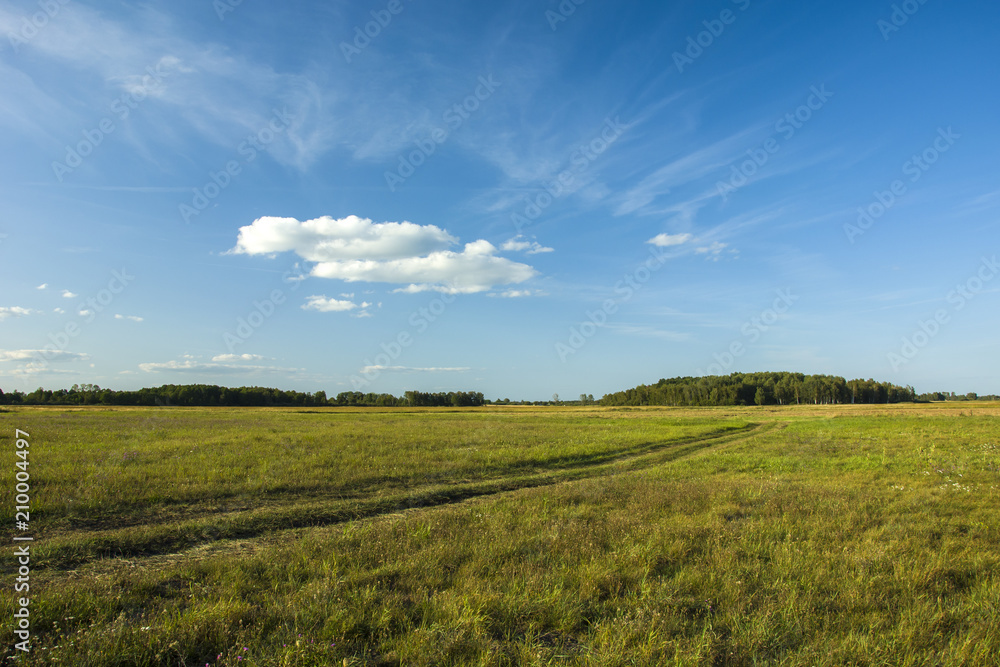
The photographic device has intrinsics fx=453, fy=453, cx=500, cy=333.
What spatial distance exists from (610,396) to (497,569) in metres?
200

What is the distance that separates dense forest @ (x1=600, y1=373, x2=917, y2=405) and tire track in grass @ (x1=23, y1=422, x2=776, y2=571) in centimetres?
16029

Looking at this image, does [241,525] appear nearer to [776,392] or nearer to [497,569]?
[497,569]

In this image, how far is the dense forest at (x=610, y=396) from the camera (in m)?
114

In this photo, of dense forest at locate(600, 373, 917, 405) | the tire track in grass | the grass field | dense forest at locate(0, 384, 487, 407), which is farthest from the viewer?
dense forest at locate(600, 373, 917, 405)

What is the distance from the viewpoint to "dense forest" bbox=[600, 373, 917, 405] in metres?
158

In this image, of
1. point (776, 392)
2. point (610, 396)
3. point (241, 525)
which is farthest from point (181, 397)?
point (776, 392)

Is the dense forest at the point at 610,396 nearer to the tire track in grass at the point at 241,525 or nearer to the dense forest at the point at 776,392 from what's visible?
the dense forest at the point at 776,392

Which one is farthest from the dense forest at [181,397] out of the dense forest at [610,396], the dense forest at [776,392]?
the dense forest at [776,392]

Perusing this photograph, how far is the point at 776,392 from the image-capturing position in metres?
160

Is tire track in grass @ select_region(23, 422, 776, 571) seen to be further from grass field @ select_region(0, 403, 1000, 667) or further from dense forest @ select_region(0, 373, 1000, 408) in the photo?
dense forest @ select_region(0, 373, 1000, 408)

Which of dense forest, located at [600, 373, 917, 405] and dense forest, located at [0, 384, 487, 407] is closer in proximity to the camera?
dense forest, located at [0, 384, 487, 407]

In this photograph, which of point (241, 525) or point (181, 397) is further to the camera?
point (181, 397)

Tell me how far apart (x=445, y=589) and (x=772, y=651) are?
13.1 ft

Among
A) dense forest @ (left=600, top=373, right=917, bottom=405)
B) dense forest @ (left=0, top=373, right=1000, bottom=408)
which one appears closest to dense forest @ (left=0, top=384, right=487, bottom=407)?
dense forest @ (left=0, top=373, right=1000, bottom=408)
